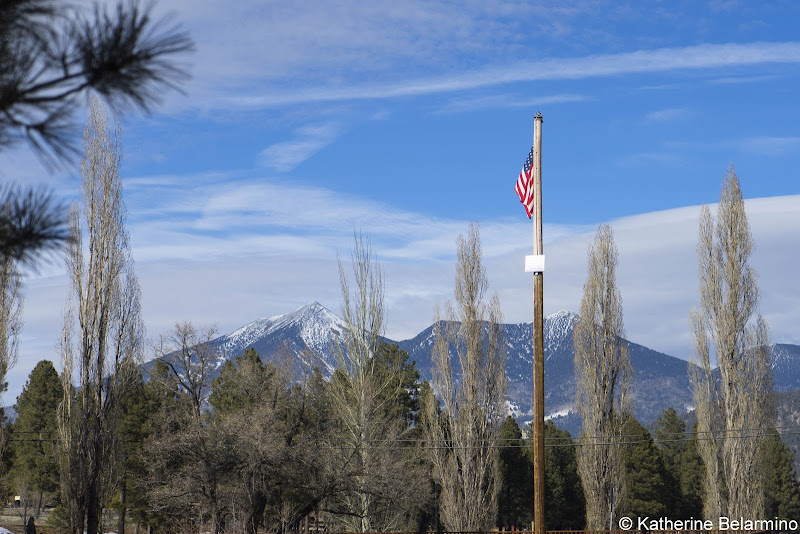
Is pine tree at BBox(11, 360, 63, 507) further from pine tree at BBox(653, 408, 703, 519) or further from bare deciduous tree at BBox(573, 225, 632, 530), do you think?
pine tree at BBox(653, 408, 703, 519)

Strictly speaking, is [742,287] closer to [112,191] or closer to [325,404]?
[325,404]

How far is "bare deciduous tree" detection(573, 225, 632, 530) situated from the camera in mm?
35938

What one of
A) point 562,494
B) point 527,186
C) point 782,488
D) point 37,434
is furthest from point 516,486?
point 527,186

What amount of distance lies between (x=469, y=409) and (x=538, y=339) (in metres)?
22.5

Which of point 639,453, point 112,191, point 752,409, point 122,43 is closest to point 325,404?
point 112,191

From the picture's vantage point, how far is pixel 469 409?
36000 millimetres

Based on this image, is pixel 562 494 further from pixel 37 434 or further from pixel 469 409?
pixel 37 434

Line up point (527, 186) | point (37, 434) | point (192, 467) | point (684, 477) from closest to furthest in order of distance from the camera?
point (527, 186) → point (192, 467) → point (37, 434) → point (684, 477)

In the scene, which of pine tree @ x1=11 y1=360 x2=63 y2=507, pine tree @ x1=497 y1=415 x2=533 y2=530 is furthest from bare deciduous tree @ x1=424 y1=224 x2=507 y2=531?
pine tree @ x1=11 y1=360 x2=63 y2=507

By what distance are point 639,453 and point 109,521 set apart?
35.4 meters

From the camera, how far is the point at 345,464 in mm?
25484

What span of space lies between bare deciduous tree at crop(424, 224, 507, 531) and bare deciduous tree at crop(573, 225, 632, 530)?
12.3ft

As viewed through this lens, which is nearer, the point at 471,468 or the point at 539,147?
the point at 539,147

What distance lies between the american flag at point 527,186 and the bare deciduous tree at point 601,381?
23.4 metres
